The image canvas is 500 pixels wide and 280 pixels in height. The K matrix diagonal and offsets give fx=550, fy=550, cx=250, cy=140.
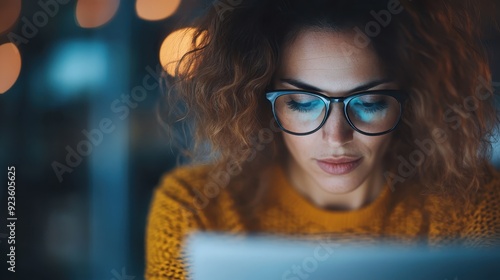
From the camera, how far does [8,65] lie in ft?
4.23

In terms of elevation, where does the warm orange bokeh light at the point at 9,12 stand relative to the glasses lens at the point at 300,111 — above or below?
above

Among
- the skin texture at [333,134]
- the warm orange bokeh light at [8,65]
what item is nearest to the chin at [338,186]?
the skin texture at [333,134]

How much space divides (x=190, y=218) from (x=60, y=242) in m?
0.32

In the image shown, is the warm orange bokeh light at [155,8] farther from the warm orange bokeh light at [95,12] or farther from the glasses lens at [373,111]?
the glasses lens at [373,111]

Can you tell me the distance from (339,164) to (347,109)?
0.50 ft

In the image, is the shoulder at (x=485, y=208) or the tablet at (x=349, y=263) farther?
the shoulder at (x=485, y=208)

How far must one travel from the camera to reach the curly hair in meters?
1.20

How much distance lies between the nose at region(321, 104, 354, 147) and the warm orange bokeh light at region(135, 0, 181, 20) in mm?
445

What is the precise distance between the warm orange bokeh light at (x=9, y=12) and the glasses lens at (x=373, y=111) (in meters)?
0.80

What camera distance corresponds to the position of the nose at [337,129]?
1.12m

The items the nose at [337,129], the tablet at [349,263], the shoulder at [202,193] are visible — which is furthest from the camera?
the shoulder at [202,193]

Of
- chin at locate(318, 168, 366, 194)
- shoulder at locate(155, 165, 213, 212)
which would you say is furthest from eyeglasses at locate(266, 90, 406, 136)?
shoulder at locate(155, 165, 213, 212)

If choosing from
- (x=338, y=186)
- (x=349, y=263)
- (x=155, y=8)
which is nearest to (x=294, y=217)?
(x=338, y=186)

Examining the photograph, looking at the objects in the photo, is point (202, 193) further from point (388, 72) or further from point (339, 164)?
point (388, 72)
